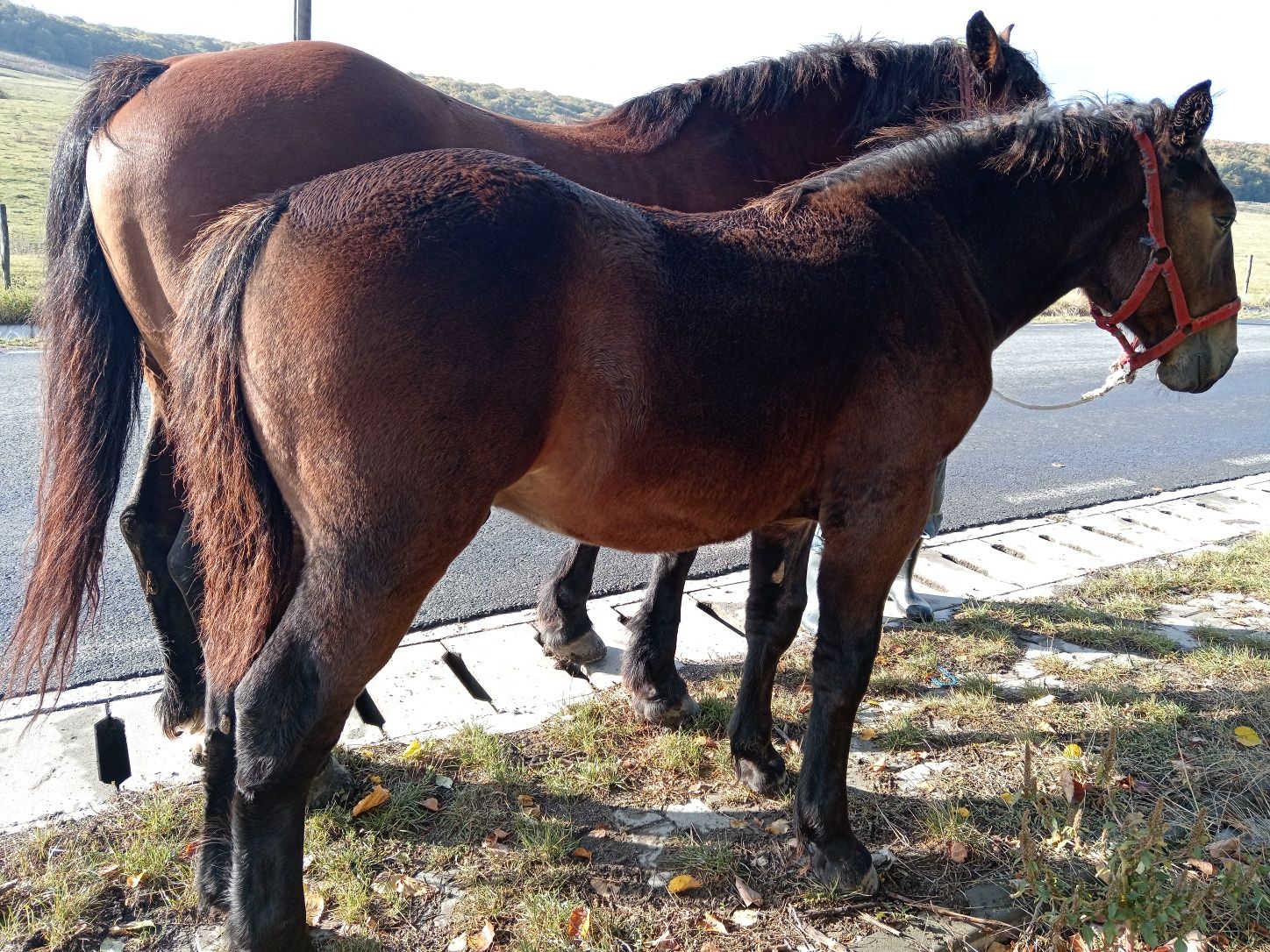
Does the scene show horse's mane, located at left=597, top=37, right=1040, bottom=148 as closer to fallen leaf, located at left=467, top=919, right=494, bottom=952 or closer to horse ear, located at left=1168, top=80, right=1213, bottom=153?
horse ear, located at left=1168, top=80, right=1213, bottom=153

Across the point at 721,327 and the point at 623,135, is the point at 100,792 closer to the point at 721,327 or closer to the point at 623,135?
the point at 721,327

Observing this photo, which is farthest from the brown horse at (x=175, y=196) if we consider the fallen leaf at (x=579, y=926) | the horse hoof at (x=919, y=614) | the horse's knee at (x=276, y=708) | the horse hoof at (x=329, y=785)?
the horse hoof at (x=919, y=614)

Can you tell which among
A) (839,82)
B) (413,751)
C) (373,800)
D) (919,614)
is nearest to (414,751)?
(413,751)

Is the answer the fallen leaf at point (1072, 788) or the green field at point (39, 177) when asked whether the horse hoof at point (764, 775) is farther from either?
the green field at point (39, 177)

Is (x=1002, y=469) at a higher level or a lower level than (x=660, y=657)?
lower

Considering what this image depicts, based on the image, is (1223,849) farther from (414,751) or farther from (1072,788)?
(414,751)

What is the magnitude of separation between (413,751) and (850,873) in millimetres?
1478

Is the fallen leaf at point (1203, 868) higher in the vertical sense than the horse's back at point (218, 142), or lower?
lower

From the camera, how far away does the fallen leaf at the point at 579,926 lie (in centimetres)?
227

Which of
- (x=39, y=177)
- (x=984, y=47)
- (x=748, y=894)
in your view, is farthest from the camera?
(x=39, y=177)

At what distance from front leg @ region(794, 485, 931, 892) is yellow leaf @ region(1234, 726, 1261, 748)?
1.81 m

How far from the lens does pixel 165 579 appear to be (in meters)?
2.93

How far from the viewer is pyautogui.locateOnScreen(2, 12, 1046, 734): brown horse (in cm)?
262

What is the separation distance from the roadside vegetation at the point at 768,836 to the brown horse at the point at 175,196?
1.53 feet
